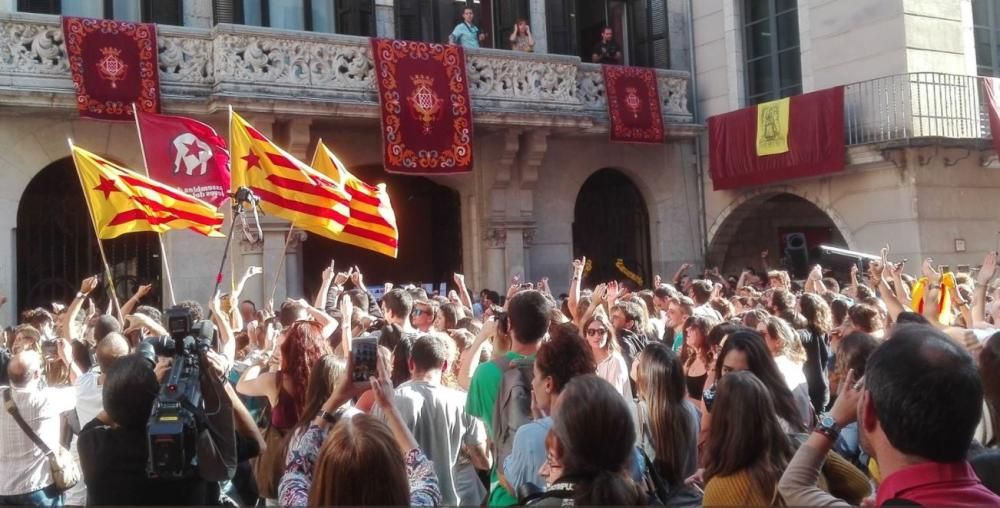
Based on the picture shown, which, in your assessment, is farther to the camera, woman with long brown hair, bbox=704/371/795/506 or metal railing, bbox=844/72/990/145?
metal railing, bbox=844/72/990/145

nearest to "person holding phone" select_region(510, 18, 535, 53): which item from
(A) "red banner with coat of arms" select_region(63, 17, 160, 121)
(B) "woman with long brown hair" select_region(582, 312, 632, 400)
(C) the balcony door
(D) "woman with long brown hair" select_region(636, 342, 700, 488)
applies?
(C) the balcony door

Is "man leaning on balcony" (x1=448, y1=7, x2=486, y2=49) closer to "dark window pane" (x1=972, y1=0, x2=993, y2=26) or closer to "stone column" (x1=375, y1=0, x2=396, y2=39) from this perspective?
"stone column" (x1=375, y1=0, x2=396, y2=39)

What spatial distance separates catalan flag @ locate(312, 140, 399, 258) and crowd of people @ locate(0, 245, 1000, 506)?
2842mm

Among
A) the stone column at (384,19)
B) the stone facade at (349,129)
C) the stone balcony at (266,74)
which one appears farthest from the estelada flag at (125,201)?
the stone column at (384,19)

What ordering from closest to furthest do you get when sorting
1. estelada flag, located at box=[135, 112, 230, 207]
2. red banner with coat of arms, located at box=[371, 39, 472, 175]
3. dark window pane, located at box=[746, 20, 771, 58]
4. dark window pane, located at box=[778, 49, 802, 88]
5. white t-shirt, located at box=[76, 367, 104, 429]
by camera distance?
1. white t-shirt, located at box=[76, 367, 104, 429]
2. estelada flag, located at box=[135, 112, 230, 207]
3. red banner with coat of arms, located at box=[371, 39, 472, 175]
4. dark window pane, located at box=[778, 49, 802, 88]
5. dark window pane, located at box=[746, 20, 771, 58]

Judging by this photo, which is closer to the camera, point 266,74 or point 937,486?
point 937,486

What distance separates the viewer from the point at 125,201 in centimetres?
929

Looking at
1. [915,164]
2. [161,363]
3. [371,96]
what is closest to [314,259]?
[371,96]

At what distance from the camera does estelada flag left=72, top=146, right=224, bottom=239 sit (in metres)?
9.17

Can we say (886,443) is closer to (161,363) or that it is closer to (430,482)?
(430,482)

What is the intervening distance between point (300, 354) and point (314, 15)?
12554mm

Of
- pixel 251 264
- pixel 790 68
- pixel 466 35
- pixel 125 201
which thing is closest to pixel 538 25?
pixel 466 35

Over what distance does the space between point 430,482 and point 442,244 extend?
1470cm

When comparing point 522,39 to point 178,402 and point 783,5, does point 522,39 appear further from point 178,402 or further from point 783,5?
point 178,402
